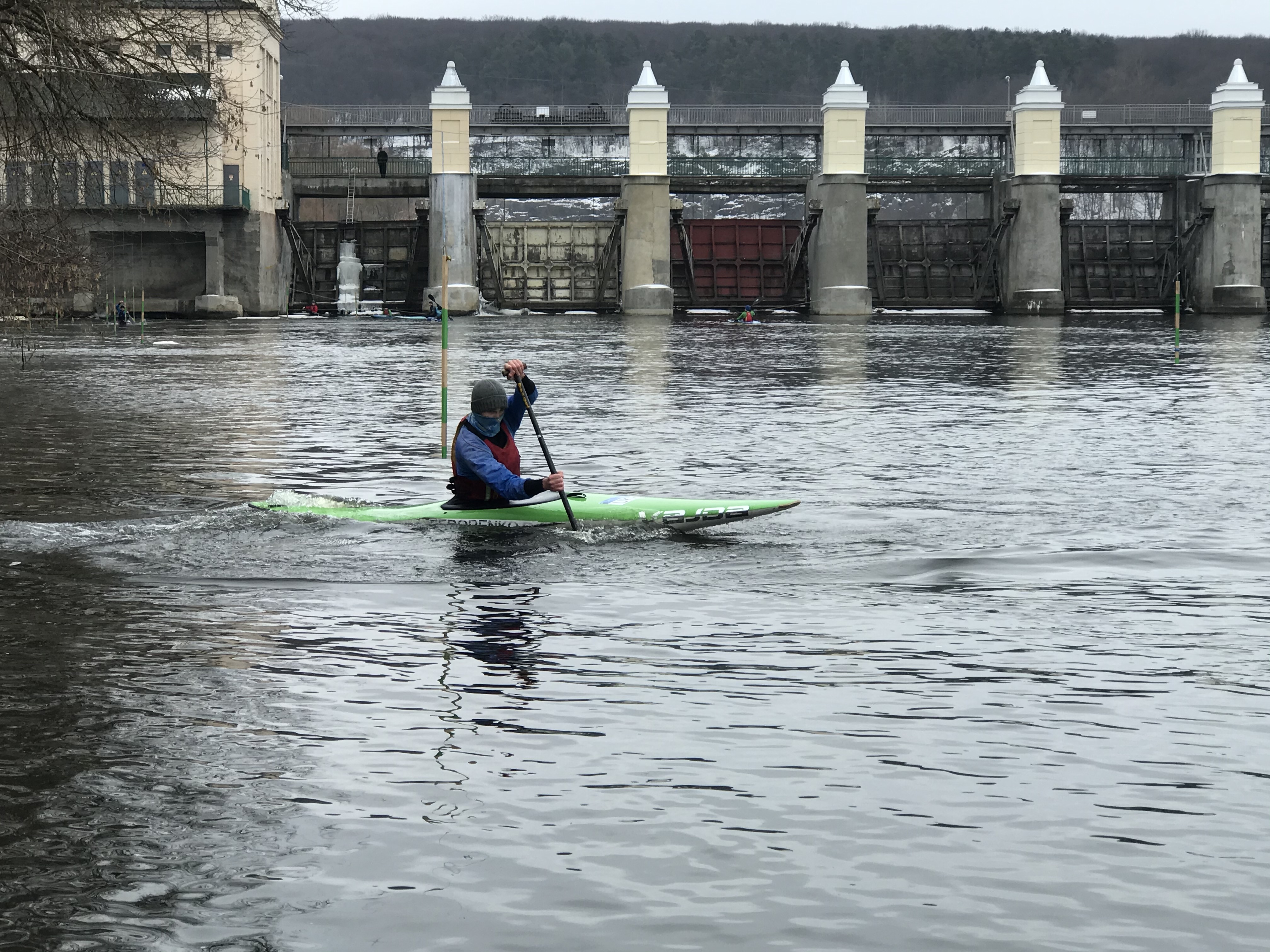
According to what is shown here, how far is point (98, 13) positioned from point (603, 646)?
10.6 metres

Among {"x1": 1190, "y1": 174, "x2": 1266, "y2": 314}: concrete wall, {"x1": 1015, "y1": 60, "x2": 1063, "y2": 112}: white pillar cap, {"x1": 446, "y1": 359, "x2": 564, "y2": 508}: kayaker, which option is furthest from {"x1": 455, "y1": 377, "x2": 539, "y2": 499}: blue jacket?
{"x1": 1190, "y1": 174, "x2": 1266, "y2": 314}: concrete wall

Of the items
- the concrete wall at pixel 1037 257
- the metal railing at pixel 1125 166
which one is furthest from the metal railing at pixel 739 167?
the metal railing at pixel 1125 166

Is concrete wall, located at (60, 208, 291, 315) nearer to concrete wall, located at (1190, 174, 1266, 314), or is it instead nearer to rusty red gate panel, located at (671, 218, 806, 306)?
rusty red gate panel, located at (671, 218, 806, 306)

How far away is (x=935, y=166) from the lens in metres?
72.1

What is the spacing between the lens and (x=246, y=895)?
5789 mm

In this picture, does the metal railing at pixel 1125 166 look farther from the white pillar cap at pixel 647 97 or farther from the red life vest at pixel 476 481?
the red life vest at pixel 476 481

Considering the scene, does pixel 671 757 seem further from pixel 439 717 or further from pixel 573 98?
pixel 573 98

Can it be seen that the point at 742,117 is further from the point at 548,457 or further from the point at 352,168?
the point at 548,457

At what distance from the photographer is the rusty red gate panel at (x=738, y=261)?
6894 cm

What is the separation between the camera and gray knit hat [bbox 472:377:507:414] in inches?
525

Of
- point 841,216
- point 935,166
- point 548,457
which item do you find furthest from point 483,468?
point 935,166

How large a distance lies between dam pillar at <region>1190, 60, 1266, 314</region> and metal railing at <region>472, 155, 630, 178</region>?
23173 millimetres

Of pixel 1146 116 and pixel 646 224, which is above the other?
pixel 1146 116

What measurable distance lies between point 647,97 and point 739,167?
5124 millimetres
